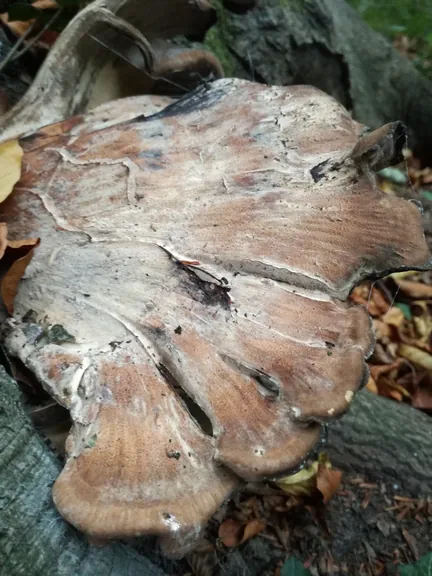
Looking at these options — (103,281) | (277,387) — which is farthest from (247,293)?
(103,281)

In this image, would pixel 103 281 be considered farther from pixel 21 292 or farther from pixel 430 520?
pixel 430 520

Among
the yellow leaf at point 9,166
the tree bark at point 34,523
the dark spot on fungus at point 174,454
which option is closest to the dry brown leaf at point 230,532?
the tree bark at point 34,523

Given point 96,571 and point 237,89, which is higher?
point 237,89

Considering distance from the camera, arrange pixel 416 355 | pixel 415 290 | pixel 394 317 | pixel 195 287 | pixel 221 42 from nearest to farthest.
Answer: pixel 195 287 → pixel 416 355 → pixel 221 42 → pixel 394 317 → pixel 415 290

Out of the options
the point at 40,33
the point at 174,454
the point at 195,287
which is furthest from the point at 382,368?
the point at 40,33

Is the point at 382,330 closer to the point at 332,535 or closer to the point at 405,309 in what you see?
the point at 405,309

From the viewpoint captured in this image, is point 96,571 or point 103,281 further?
point 103,281
